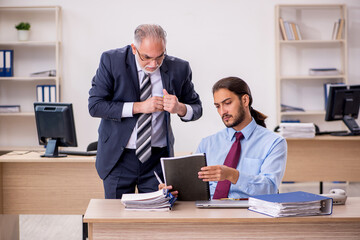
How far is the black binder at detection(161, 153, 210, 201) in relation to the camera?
202cm

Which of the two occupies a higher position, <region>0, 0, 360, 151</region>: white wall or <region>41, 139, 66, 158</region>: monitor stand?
<region>0, 0, 360, 151</region>: white wall

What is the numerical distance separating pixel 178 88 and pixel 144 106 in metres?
0.28

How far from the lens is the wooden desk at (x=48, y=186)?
3566mm

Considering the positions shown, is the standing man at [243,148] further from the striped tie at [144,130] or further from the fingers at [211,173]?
the striped tie at [144,130]

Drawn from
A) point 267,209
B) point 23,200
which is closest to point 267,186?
point 267,209

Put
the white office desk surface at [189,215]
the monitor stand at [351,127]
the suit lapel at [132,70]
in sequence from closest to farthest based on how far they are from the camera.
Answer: the white office desk surface at [189,215], the suit lapel at [132,70], the monitor stand at [351,127]

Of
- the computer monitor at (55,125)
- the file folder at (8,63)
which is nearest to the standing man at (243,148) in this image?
the computer monitor at (55,125)

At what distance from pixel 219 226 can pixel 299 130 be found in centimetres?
269

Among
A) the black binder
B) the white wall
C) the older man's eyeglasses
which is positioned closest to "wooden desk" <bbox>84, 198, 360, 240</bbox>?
the black binder

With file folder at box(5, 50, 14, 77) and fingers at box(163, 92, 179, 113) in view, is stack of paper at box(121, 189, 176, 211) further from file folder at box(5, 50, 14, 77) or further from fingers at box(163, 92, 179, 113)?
file folder at box(5, 50, 14, 77)

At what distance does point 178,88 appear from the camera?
255cm

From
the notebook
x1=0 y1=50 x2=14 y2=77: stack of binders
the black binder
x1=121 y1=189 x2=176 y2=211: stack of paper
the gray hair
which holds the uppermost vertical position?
x1=0 y1=50 x2=14 y2=77: stack of binders

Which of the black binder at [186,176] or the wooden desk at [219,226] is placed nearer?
the wooden desk at [219,226]

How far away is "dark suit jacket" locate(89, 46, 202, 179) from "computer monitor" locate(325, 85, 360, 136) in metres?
2.35
